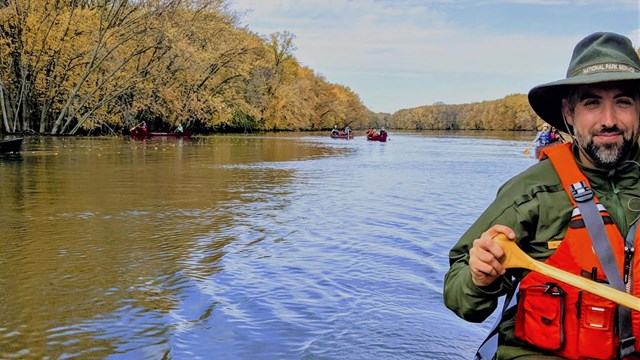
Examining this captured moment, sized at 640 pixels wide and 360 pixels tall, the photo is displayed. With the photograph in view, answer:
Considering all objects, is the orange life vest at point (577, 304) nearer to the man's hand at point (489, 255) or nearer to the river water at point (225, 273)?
the man's hand at point (489, 255)

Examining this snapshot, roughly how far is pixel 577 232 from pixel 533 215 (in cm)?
17

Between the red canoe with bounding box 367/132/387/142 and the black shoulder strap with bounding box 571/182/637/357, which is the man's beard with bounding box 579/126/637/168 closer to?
the black shoulder strap with bounding box 571/182/637/357

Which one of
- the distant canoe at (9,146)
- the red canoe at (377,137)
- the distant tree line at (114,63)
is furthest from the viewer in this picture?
the red canoe at (377,137)

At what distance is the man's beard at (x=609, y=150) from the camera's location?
238 cm

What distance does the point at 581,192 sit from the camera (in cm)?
232

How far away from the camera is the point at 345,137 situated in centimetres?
6356

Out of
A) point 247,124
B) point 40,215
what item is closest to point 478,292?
point 40,215

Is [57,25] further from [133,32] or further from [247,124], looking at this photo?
[247,124]

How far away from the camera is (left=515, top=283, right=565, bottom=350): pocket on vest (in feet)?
7.41

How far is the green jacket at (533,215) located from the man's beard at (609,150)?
4cm

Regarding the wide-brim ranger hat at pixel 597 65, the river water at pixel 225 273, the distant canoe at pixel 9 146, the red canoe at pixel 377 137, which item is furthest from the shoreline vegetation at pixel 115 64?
the wide-brim ranger hat at pixel 597 65

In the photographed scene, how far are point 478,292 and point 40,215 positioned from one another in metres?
8.95

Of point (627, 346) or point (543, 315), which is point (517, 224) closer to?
point (543, 315)

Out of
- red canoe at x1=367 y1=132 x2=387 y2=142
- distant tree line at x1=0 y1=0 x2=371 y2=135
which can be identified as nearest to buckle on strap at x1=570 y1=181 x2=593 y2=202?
distant tree line at x1=0 y1=0 x2=371 y2=135
